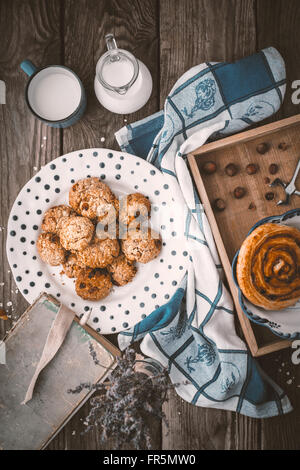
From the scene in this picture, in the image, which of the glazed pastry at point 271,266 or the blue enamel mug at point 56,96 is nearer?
the glazed pastry at point 271,266

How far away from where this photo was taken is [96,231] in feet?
3.66

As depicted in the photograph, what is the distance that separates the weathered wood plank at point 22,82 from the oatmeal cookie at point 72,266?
19 cm

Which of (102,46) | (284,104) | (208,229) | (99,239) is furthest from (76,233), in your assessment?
(284,104)

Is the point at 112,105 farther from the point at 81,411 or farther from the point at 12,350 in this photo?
the point at 81,411

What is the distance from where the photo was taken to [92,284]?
1100 millimetres

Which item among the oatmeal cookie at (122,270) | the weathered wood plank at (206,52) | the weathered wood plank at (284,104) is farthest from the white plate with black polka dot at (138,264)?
the weathered wood plank at (284,104)

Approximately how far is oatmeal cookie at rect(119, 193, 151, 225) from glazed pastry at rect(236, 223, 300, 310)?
0.31m

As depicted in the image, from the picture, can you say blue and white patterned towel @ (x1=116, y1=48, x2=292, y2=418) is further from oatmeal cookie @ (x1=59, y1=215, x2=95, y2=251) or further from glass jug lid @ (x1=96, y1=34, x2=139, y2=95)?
oatmeal cookie @ (x1=59, y1=215, x2=95, y2=251)

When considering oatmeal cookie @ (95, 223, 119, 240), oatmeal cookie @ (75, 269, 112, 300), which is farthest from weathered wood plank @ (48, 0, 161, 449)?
oatmeal cookie @ (75, 269, 112, 300)

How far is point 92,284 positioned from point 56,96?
1.85 ft

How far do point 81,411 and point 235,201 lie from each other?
79cm

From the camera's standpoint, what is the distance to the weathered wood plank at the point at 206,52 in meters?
1.17

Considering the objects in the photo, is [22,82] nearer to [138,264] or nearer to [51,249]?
[51,249]

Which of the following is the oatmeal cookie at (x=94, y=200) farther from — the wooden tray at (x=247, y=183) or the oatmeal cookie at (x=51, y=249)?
the wooden tray at (x=247, y=183)
